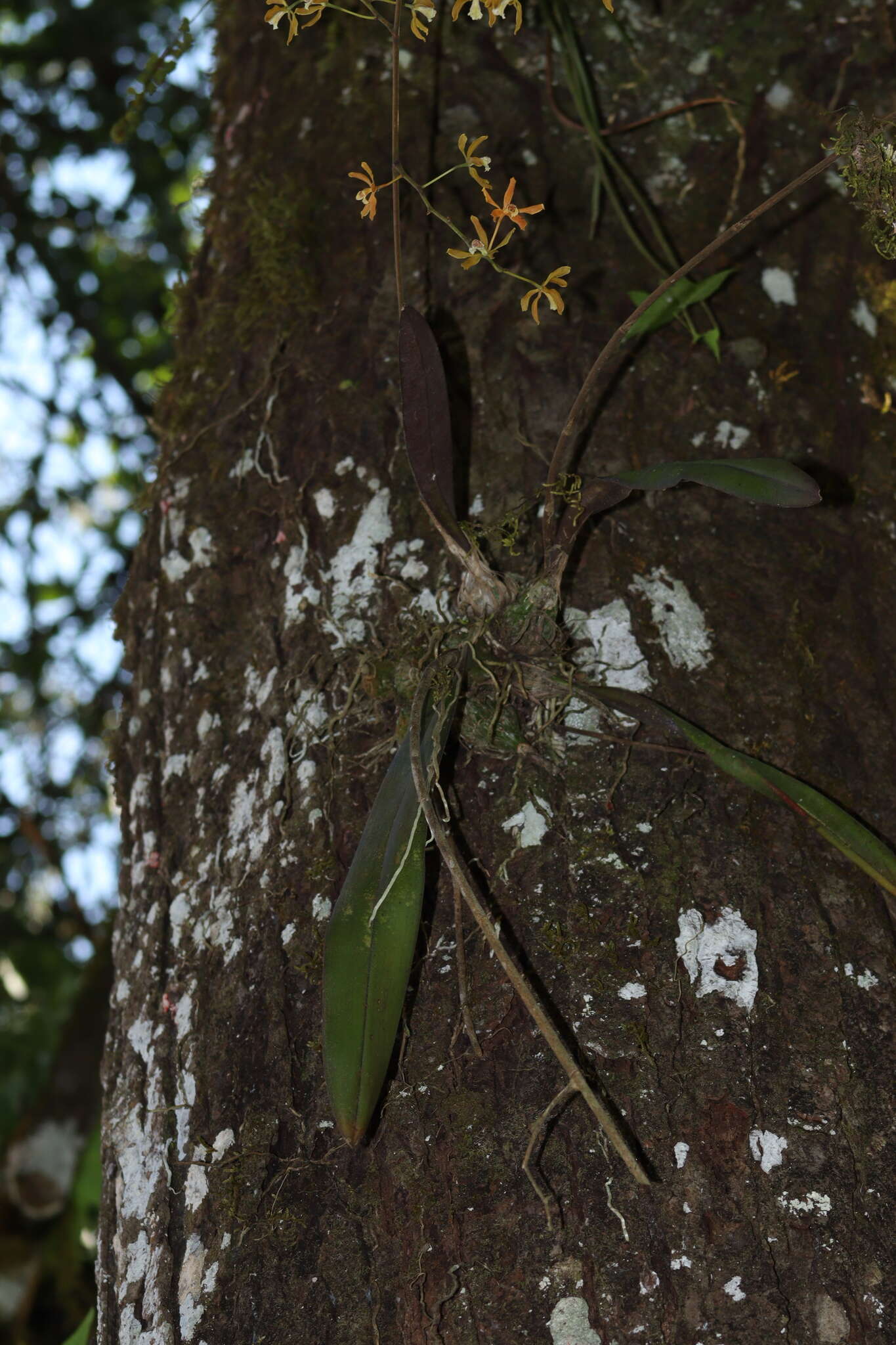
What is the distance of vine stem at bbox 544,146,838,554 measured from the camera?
33.8 inches

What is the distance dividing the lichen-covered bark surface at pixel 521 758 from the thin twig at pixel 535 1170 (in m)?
0.01

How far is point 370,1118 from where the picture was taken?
2.79ft

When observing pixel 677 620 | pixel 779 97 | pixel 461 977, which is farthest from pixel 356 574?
pixel 779 97

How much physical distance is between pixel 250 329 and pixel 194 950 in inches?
30.3

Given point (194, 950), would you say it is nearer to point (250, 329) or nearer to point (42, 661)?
point (250, 329)

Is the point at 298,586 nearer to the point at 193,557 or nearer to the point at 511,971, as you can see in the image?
the point at 193,557

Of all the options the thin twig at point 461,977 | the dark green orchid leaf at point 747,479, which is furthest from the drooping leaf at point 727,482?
the thin twig at point 461,977

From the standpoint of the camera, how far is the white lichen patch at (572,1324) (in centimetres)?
78

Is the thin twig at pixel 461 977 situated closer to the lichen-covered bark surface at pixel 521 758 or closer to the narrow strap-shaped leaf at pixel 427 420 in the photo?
the lichen-covered bark surface at pixel 521 758

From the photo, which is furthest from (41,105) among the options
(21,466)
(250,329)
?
(250,329)

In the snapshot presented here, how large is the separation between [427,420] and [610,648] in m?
0.28

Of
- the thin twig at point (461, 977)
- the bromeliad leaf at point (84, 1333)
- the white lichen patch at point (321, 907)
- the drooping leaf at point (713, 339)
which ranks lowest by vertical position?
the bromeliad leaf at point (84, 1333)

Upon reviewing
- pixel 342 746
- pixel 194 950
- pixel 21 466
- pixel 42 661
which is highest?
pixel 21 466

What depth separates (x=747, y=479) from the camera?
0.93 meters
